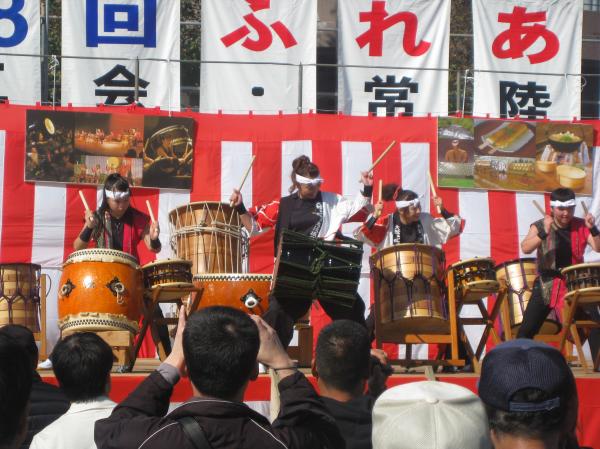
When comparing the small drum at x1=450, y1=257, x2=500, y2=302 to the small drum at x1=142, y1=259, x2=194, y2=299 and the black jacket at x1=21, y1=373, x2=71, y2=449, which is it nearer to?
the small drum at x1=142, y1=259, x2=194, y2=299

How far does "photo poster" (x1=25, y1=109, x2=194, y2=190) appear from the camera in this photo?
7.62m

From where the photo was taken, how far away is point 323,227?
6062 mm

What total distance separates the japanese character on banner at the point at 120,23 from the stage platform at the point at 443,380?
145 inches

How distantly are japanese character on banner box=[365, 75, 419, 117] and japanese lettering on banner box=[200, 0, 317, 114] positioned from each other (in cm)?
56

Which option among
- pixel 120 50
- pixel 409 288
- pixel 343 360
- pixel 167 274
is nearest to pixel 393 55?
pixel 120 50

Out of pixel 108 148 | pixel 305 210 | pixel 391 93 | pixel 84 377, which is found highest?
pixel 391 93

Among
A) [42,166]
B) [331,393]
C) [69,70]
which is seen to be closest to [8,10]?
[69,70]

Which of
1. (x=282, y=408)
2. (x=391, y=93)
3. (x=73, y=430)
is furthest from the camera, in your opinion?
(x=391, y=93)

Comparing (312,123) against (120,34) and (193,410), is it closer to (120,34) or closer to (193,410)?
(120,34)

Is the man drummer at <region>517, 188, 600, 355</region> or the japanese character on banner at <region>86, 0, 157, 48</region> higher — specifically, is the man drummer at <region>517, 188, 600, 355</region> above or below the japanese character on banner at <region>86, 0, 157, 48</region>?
below

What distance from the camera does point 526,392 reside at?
5.87 feet

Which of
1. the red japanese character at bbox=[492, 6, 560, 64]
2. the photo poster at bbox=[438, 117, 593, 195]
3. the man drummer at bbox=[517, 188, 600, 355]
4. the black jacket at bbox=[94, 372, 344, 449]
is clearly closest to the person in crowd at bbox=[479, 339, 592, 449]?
the black jacket at bbox=[94, 372, 344, 449]

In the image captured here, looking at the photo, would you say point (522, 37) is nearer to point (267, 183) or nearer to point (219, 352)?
point (267, 183)

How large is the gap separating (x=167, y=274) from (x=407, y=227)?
1681 mm
